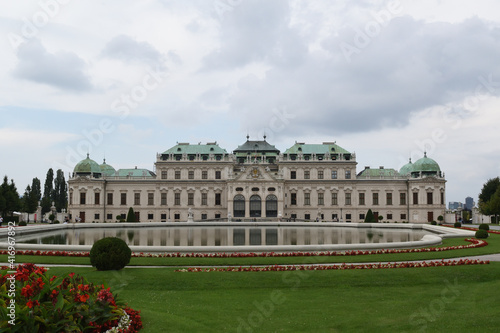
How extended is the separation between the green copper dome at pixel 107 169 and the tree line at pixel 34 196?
Result: 11898 millimetres

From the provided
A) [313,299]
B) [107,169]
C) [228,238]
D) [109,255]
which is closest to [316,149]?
[107,169]

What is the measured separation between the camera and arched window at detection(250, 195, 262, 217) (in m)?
77.9

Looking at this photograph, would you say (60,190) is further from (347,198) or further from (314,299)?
(314,299)

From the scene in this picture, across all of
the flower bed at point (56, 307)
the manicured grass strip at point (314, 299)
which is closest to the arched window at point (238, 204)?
the manicured grass strip at point (314, 299)

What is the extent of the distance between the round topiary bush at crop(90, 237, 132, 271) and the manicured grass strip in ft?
1.36

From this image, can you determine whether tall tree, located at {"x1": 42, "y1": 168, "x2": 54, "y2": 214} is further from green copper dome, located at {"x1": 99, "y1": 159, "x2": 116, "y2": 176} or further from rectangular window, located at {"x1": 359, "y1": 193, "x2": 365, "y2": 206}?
rectangular window, located at {"x1": 359, "y1": 193, "x2": 365, "y2": 206}

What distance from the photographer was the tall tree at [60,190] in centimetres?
9256

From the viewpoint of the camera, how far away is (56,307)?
27.5ft

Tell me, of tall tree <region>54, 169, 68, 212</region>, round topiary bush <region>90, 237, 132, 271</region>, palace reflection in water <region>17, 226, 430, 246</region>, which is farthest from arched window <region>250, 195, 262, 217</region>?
round topiary bush <region>90, 237, 132, 271</region>

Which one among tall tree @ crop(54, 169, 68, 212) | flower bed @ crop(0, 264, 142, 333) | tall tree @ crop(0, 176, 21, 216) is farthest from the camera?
tall tree @ crop(54, 169, 68, 212)

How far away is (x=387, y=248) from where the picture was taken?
26.5 metres

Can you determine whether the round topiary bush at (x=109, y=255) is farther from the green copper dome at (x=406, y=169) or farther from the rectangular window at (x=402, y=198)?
the green copper dome at (x=406, y=169)

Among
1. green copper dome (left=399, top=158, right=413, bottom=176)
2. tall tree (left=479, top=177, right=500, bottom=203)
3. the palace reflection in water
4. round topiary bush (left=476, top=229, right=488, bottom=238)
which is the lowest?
the palace reflection in water

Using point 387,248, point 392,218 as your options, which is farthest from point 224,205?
point 387,248
